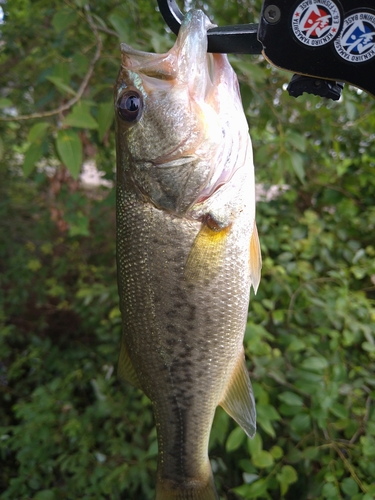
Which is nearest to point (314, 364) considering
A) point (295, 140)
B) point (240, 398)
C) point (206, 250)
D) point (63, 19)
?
point (240, 398)

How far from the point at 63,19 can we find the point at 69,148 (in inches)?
23.7

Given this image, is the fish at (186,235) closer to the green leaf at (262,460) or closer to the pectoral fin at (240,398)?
the pectoral fin at (240,398)

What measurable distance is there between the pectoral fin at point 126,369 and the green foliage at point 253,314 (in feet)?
1.56

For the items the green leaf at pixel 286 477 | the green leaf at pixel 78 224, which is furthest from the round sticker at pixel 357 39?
the green leaf at pixel 78 224

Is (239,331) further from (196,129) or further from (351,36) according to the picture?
(351,36)

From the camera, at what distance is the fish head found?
2.81ft

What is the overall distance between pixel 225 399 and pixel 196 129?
2.30 ft

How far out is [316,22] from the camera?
0.63 metres

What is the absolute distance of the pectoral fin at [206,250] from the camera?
90cm

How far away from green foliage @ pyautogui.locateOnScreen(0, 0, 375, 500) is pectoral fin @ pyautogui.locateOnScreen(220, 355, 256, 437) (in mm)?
357

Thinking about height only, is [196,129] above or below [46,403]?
above

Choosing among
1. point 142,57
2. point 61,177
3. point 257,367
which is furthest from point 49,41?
point 257,367

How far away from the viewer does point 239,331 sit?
0.98 m

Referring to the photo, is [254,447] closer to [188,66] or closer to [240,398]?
[240,398]
